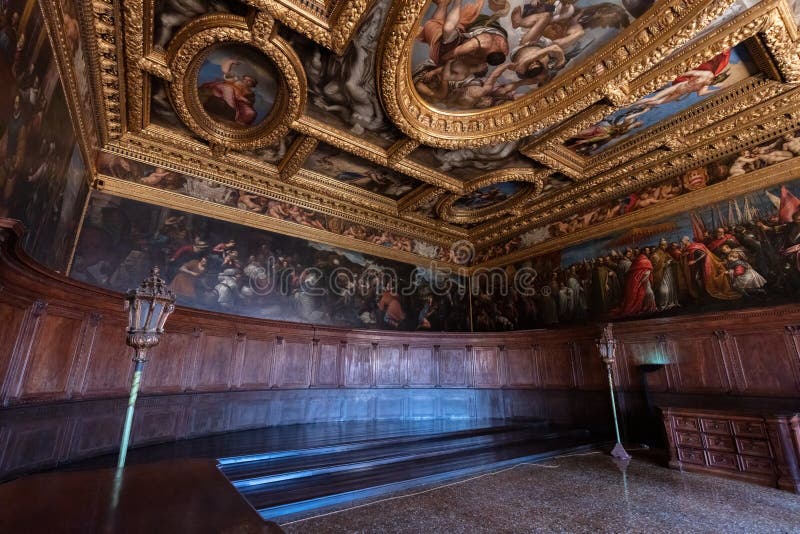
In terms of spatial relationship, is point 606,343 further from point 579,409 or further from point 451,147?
point 451,147

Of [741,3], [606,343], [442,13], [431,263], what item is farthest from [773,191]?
[431,263]

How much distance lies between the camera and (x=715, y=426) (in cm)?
586

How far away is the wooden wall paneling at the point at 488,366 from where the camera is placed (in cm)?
1170

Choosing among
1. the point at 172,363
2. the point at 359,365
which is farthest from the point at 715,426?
the point at 172,363

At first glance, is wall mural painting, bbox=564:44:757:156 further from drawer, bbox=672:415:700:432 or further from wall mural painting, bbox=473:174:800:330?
drawer, bbox=672:415:700:432

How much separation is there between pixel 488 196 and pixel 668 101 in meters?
5.43

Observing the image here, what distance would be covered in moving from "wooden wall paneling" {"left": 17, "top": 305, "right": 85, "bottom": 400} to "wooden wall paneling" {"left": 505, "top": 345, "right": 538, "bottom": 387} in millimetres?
10709

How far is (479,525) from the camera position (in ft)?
12.5

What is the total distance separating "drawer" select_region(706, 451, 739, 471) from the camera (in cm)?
562

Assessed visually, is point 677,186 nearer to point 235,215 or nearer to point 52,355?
point 235,215

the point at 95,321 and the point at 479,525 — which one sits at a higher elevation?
the point at 95,321

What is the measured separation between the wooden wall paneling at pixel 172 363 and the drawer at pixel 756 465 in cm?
1015

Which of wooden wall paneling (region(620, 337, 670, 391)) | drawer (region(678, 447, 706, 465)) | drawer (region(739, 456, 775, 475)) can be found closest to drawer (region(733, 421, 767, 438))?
drawer (region(739, 456, 775, 475))

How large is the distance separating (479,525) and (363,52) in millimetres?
7443
